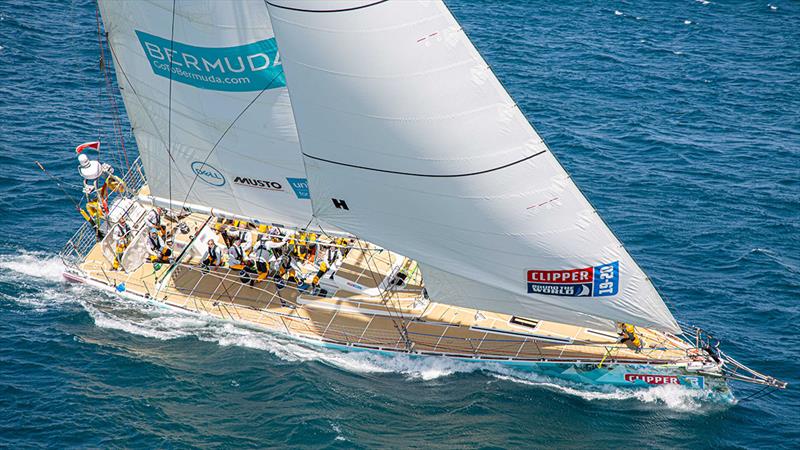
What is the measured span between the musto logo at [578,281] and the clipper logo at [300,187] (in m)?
9.23

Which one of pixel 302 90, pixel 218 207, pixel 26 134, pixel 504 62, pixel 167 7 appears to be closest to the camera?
pixel 302 90

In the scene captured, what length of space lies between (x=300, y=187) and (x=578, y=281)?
1107cm

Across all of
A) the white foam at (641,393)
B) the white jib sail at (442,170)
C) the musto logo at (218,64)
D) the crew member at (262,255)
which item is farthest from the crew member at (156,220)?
the white foam at (641,393)

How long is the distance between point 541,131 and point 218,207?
2241cm

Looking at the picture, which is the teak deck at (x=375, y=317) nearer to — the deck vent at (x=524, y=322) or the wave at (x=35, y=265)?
the deck vent at (x=524, y=322)

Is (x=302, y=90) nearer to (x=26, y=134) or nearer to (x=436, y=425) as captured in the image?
(x=436, y=425)

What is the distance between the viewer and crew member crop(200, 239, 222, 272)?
40656mm

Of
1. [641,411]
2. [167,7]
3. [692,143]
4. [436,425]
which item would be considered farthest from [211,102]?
[692,143]

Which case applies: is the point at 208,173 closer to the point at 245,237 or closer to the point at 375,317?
the point at 245,237

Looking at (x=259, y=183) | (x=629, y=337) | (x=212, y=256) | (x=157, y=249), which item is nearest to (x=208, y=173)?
(x=259, y=183)

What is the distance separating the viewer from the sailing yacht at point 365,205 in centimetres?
2994

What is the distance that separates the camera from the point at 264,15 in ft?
107

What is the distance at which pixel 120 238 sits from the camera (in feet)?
137

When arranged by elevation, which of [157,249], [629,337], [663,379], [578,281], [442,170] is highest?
[442,170]
